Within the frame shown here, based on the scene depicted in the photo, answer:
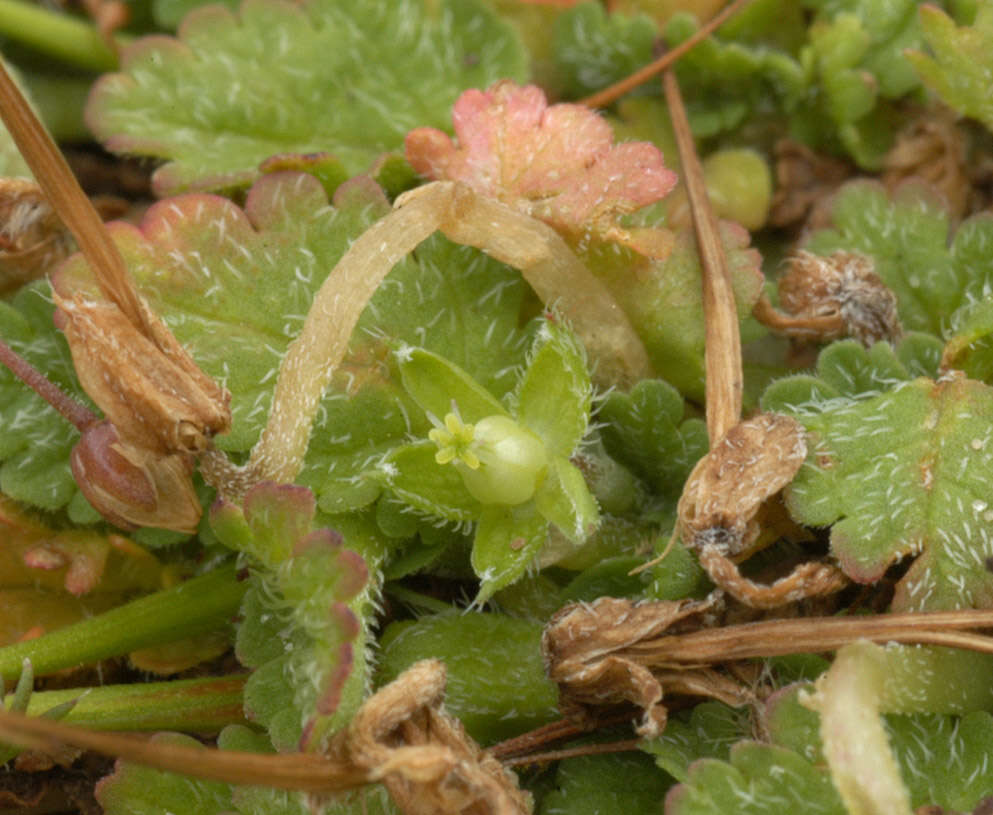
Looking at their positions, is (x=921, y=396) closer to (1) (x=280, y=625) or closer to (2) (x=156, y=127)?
(1) (x=280, y=625)

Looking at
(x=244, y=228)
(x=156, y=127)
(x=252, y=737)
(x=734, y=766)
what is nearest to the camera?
(x=734, y=766)

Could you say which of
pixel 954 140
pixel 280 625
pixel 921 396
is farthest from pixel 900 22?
pixel 280 625

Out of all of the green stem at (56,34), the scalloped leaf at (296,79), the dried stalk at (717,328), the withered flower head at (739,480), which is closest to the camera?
the withered flower head at (739,480)

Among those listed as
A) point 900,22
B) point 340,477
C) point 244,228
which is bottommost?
point 340,477

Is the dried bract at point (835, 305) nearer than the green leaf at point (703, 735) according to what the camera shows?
No

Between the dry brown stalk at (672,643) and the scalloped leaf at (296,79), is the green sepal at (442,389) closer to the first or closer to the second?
the dry brown stalk at (672,643)

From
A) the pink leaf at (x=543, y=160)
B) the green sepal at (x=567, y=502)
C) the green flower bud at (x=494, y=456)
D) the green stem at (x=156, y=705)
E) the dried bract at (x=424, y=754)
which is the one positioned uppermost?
the pink leaf at (x=543, y=160)

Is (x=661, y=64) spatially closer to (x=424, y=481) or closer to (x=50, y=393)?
(x=424, y=481)

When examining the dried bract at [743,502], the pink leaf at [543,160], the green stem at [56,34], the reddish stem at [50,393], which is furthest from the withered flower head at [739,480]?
the green stem at [56,34]

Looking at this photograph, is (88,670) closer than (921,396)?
No
